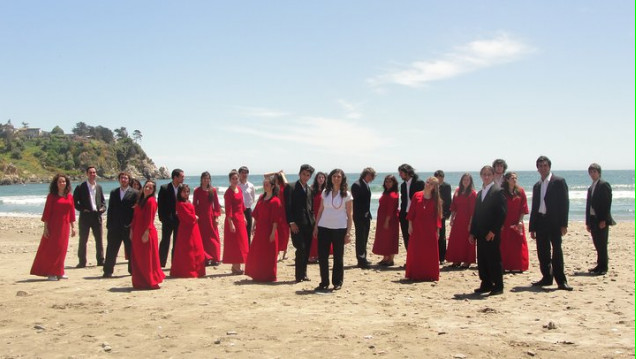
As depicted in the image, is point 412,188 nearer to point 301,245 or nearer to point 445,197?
point 445,197

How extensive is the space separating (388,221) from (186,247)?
12.6ft

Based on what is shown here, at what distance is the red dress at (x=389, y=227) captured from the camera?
10.8m

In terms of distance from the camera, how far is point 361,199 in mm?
10750

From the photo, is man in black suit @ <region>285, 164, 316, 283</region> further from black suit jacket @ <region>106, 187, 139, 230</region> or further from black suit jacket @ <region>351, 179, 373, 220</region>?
black suit jacket @ <region>106, 187, 139, 230</region>

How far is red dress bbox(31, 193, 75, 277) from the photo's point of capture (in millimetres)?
9328

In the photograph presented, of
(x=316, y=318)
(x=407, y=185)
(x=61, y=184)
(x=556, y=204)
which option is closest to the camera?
(x=316, y=318)

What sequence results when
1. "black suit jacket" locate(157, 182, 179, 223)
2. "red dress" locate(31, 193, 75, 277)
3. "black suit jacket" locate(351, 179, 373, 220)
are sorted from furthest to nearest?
"black suit jacket" locate(351, 179, 373, 220) → "black suit jacket" locate(157, 182, 179, 223) → "red dress" locate(31, 193, 75, 277)

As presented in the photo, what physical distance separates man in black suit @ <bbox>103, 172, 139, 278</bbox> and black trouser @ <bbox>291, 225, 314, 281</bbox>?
3.08 metres

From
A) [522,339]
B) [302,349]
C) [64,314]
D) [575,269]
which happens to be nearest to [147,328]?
[64,314]

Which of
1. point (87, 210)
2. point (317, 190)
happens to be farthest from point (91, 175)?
point (317, 190)

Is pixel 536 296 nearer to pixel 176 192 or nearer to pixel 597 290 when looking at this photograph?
pixel 597 290

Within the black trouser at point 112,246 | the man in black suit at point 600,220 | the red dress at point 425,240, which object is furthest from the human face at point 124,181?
the man in black suit at point 600,220

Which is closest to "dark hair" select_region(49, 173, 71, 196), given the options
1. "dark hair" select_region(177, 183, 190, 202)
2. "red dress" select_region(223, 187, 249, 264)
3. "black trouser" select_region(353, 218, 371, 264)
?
"dark hair" select_region(177, 183, 190, 202)

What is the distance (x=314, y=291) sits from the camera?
8.27 metres
